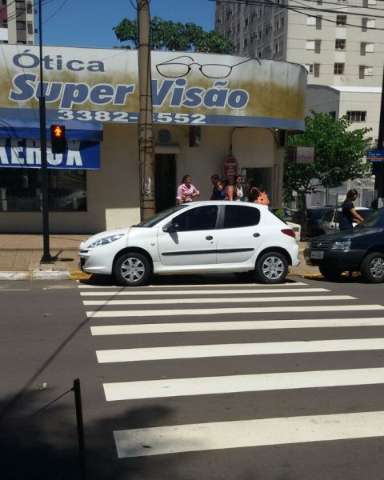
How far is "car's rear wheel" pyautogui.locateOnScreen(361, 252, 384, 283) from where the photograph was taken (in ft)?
38.2

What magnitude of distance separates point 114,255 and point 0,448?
6654mm

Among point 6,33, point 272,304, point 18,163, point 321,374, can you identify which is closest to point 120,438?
point 321,374

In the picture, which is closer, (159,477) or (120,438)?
(159,477)

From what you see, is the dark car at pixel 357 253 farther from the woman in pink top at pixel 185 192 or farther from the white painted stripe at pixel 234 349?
the white painted stripe at pixel 234 349

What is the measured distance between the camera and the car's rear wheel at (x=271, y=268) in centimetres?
1127

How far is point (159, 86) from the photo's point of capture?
53.2 feet

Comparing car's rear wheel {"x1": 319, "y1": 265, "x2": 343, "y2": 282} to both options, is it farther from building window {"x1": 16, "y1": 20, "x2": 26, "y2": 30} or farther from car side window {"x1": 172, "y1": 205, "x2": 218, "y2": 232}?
building window {"x1": 16, "y1": 20, "x2": 26, "y2": 30}

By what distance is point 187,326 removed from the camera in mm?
7434

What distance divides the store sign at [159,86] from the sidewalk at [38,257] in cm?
339

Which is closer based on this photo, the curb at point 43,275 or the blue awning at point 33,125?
the curb at point 43,275

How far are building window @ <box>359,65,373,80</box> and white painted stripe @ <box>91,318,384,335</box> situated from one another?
222 ft

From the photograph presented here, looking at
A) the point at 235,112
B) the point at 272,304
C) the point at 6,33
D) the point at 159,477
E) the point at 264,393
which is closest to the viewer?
the point at 159,477

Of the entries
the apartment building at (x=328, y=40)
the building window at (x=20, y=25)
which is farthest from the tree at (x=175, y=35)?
the building window at (x=20, y=25)

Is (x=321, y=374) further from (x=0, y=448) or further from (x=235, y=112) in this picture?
(x=235, y=112)
